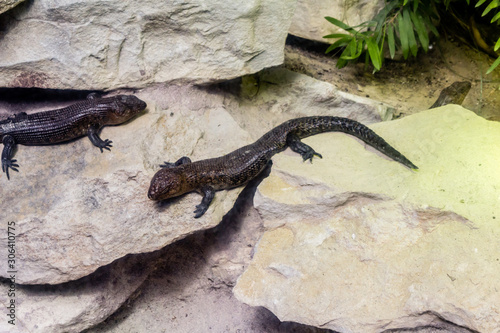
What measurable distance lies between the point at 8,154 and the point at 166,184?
2031 mm

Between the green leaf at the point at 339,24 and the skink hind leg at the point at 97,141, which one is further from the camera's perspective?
the green leaf at the point at 339,24

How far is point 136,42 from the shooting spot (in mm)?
5016

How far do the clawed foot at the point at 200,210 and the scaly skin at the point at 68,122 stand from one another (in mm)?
1351

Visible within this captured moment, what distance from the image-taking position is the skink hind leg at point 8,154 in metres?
4.68

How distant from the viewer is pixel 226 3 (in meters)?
4.79

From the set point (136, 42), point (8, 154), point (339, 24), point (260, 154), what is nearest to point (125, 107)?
point (136, 42)

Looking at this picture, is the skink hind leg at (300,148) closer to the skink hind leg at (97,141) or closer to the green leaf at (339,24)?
the green leaf at (339,24)

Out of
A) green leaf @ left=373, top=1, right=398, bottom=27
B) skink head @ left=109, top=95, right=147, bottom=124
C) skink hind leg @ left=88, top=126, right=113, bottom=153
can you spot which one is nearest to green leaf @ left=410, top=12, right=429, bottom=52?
green leaf @ left=373, top=1, right=398, bottom=27

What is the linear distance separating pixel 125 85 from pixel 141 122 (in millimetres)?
581

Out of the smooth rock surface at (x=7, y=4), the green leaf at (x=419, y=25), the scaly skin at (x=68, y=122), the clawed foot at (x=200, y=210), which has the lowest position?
the clawed foot at (x=200, y=210)

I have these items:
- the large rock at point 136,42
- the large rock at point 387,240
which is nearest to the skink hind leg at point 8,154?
the large rock at point 136,42

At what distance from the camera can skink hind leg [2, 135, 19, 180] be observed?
15.4ft

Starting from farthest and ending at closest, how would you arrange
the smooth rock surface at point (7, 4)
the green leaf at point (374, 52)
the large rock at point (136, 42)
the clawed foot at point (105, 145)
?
the green leaf at point (374, 52), the clawed foot at point (105, 145), the large rock at point (136, 42), the smooth rock surface at point (7, 4)

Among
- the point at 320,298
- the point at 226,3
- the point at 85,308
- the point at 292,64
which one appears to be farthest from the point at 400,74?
the point at 85,308
